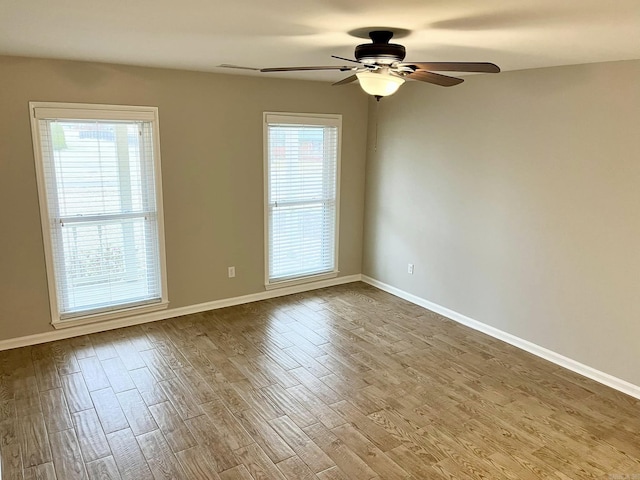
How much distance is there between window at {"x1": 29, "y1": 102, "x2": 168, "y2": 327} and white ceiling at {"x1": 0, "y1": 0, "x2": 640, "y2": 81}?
1.88 feet

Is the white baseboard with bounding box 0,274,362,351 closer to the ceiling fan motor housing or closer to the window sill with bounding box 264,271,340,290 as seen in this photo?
the window sill with bounding box 264,271,340,290

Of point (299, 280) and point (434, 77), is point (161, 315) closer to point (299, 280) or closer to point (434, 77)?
point (299, 280)

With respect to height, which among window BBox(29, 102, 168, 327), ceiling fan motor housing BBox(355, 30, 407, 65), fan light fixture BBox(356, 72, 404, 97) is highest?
ceiling fan motor housing BBox(355, 30, 407, 65)

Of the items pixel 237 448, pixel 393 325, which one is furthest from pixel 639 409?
pixel 237 448

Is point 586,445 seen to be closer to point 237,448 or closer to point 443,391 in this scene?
point 443,391

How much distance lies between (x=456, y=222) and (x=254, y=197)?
2.01 meters

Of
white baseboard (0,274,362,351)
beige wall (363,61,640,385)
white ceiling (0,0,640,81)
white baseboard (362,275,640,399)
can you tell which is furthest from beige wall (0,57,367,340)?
white baseboard (362,275,640,399)

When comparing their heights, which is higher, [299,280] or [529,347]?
[299,280]

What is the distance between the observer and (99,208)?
4051 mm

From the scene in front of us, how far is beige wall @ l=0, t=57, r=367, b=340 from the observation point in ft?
12.0

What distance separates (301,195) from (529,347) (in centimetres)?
267

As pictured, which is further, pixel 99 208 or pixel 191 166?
pixel 191 166

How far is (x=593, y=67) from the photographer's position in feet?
11.0

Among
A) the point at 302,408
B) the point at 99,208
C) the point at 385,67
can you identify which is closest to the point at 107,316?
the point at 99,208
